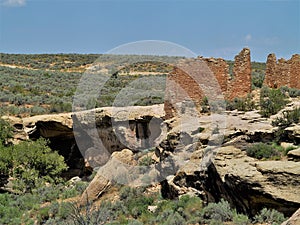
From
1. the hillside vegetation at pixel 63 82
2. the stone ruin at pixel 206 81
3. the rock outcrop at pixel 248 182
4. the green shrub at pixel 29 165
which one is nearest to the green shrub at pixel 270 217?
the rock outcrop at pixel 248 182

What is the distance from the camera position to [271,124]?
37.9 feet

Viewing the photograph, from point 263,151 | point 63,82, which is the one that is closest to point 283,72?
point 263,151

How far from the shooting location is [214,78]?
1495 cm

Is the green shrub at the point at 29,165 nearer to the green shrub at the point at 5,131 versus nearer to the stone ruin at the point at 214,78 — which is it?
the green shrub at the point at 5,131

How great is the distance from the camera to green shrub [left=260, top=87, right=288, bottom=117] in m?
12.5

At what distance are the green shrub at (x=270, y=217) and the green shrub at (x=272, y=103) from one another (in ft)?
14.9

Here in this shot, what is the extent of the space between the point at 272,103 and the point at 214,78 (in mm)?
2740

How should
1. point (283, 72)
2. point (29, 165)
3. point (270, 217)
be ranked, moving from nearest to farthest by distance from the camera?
1. point (270, 217)
2. point (283, 72)
3. point (29, 165)

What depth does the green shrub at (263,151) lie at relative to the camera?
9.93m

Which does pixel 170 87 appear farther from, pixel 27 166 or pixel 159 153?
pixel 27 166

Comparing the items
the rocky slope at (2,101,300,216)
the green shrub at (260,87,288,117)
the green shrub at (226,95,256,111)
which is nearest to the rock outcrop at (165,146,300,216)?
the rocky slope at (2,101,300,216)

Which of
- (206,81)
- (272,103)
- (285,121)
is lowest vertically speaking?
(285,121)

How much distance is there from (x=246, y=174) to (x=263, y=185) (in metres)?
0.54

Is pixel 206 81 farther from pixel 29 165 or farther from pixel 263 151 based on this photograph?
pixel 29 165
